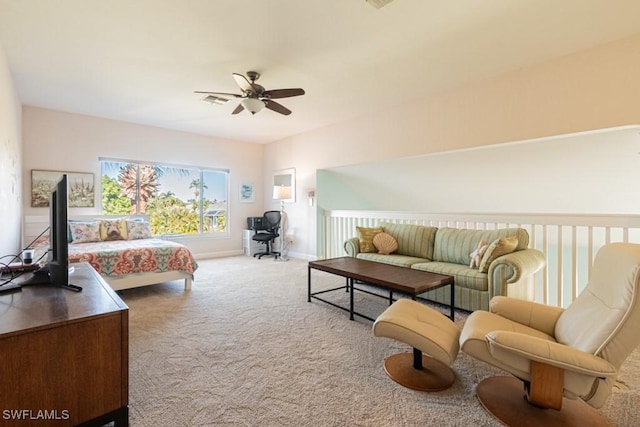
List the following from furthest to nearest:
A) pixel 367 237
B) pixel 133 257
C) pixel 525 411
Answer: pixel 367 237
pixel 133 257
pixel 525 411

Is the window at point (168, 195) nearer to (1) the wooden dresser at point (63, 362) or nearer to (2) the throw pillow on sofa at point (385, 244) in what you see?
(2) the throw pillow on sofa at point (385, 244)

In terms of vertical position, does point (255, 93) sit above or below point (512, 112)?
above

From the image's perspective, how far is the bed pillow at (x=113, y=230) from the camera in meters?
4.45

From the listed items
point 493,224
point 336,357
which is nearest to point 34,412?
point 336,357

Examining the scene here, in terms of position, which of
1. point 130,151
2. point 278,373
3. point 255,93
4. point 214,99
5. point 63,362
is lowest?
point 278,373

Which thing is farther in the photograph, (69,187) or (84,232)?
(69,187)

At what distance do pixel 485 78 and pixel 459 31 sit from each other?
1.21 metres

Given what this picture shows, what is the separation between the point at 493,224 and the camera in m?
3.76

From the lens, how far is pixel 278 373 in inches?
77.9

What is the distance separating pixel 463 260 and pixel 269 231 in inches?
164

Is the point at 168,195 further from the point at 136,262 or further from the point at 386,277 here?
the point at 386,277

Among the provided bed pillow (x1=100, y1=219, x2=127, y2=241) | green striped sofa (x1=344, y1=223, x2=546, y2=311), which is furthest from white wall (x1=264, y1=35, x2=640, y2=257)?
bed pillow (x1=100, y1=219, x2=127, y2=241)

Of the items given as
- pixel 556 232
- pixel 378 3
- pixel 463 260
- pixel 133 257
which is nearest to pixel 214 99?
pixel 133 257

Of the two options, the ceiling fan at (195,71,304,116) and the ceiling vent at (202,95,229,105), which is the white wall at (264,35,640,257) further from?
the ceiling vent at (202,95,229,105)
